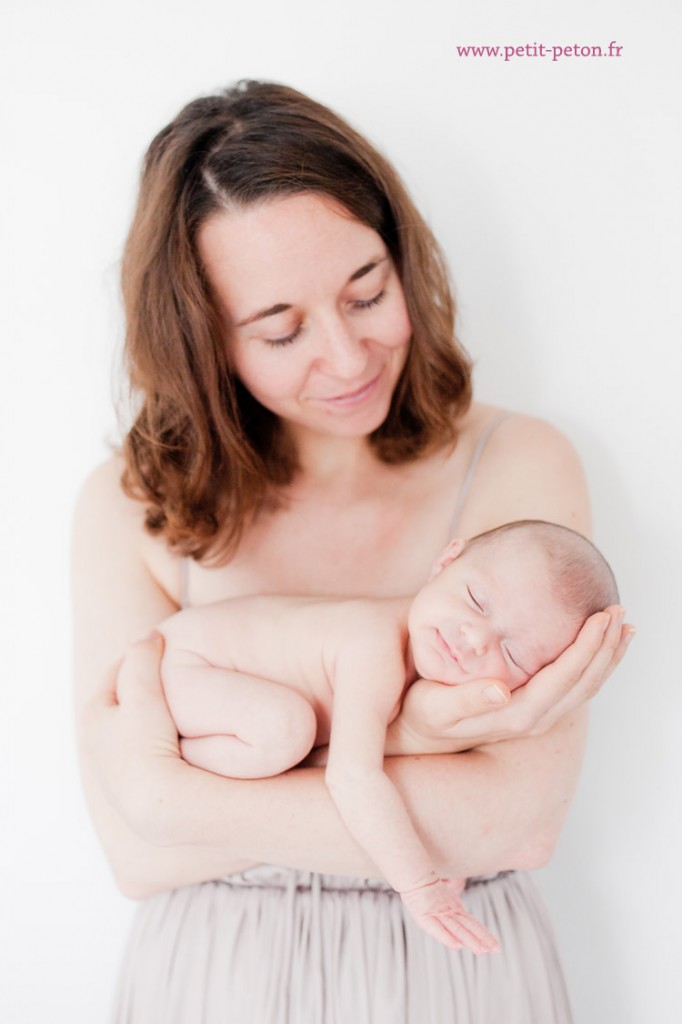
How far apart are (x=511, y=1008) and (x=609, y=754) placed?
2.17ft

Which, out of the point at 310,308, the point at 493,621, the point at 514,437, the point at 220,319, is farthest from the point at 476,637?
the point at 220,319

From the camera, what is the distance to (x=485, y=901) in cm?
186

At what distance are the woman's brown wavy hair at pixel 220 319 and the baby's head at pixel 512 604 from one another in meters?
0.45

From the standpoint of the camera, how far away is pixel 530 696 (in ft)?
4.90

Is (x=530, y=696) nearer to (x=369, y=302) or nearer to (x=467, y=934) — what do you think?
(x=467, y=934)

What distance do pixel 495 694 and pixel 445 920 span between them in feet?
1.08

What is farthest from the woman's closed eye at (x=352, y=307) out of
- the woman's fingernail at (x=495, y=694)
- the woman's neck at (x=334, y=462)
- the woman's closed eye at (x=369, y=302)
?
the woman's fingernail at (x=495, y=694)

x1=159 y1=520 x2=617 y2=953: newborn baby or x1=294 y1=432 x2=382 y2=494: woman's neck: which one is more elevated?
x1=294 y1=432 x2=382 y2=494: woman's neck

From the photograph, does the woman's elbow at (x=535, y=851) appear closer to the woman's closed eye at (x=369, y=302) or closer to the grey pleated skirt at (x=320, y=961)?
the grey pleated skirt at (x=320, y=961)

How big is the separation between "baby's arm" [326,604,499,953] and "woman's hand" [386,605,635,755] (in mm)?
79

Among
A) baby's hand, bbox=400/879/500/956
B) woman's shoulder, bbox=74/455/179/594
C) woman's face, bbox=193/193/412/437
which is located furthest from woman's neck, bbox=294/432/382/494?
baby's hand, bbox=400/879/500/956

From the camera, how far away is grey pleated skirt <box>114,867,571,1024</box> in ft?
5.73

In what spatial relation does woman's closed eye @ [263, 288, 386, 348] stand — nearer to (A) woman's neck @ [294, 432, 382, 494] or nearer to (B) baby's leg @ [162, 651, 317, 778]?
(A) woman's neck @ [294, 432, 382, 494]

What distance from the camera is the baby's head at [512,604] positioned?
60.4 inches
